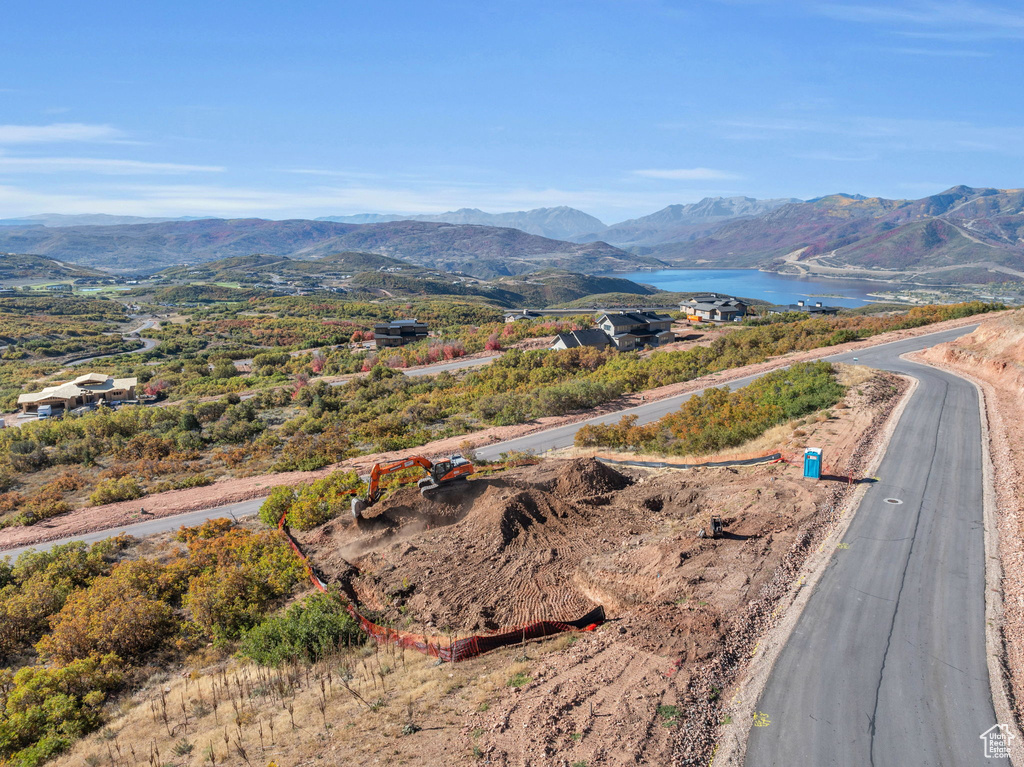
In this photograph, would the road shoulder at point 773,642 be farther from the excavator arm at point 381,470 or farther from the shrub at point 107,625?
the shrub at point 107,625

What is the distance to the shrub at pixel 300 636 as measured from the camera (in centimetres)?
1293

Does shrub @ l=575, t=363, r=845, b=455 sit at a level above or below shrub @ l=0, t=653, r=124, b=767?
above

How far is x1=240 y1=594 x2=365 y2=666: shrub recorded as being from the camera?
12930 millimetres

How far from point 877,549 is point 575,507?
8999 millimetres

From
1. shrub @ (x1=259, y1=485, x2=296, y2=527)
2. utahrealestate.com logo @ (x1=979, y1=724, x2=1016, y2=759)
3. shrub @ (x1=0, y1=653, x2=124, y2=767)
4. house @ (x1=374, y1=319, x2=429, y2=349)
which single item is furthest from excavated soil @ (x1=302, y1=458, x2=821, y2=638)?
house @ (x1=374, y1=319, x2=429, y2=349)

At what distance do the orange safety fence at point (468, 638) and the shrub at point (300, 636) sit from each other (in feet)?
1.65

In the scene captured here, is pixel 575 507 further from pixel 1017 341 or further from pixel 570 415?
pixel 1017 341

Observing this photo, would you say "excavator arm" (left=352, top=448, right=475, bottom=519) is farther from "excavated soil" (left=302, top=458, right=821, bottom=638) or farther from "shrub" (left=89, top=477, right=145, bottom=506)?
"shrub" (left=89, top=477, right=145, bottom=506)

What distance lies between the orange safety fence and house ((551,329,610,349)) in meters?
47.1

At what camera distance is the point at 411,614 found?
14.8 metres

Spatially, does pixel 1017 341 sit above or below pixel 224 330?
above

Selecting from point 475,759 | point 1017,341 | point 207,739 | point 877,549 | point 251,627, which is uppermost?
point 1017,341

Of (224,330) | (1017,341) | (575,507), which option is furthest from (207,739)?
(224,330)

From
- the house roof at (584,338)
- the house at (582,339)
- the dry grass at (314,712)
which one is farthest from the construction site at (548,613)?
the house roof at (584,338)
